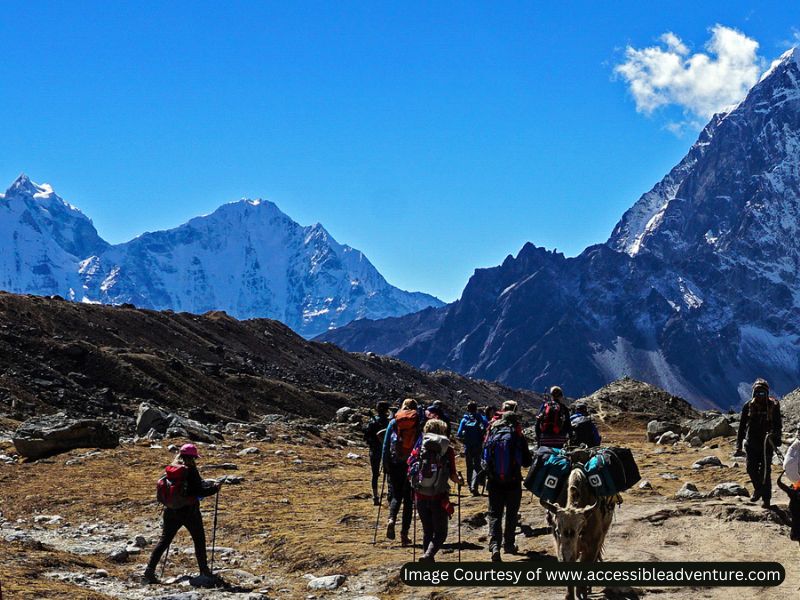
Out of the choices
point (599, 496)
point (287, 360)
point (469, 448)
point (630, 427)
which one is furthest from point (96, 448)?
point (287, 360)

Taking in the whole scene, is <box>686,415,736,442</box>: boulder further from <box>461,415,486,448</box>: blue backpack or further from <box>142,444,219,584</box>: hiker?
<box>142,444,219,584</box>: hiker

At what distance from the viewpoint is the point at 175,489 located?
584 inches

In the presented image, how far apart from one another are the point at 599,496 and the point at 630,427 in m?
44.2

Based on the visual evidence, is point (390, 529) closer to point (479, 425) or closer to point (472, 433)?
point (472, 433)

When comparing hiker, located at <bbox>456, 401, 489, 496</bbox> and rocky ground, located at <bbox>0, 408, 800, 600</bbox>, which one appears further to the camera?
hiker, located at <bbox>456, 401, 489, 496</bbox>

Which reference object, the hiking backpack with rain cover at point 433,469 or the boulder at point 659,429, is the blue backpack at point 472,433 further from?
the boulder at point 659,429

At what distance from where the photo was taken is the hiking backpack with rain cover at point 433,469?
14173mm

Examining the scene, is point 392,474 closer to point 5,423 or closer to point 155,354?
point 5,423

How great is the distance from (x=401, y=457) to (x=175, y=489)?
3750 millimetres

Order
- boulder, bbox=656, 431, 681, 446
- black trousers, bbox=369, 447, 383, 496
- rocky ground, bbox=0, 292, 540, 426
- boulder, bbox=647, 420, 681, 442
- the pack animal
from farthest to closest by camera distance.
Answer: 1. rocky ground, bbox=0, 292, 540, 426
2. boulder, bbox=647, 420, 681, 442
3. boulder, bbox=656, 431, 681, 446
4. black trousers, bbox=369, 447, 383, 496
5. the pack animal

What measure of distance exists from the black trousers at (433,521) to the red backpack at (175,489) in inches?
140

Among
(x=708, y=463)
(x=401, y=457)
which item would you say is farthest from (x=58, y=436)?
(x=708, y=463)

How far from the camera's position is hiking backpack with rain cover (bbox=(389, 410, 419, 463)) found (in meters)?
16.3

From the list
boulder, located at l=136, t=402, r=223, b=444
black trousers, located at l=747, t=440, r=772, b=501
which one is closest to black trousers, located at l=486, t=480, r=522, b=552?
black trousers, located at l=747, t=440, r=772, b=501
